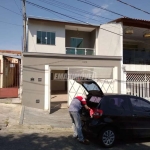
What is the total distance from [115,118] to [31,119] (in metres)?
4.97

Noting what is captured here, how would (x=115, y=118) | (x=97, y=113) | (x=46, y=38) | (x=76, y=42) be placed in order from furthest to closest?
(x=76, y=42) < (x=46, y=38) < (x=115, y=118) < (x=97, y=113)

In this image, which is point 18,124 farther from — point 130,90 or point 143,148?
point 130,90

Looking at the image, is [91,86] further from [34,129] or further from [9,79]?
[9,79]

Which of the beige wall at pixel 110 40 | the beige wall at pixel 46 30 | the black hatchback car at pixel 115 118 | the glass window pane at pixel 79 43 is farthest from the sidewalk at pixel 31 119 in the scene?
Result: the glass window pane at pixel 79 43

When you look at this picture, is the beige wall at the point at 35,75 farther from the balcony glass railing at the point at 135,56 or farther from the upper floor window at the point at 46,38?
the balcony glass railing at the point at 135,56

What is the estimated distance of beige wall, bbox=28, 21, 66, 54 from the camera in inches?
644

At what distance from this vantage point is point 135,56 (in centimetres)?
1620

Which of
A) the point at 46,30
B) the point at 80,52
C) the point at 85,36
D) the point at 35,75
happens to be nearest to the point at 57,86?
the point at 80,52

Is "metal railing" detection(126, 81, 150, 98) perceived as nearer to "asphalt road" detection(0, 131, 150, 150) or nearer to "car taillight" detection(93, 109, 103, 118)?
"asphalt road" detection(0, 131, 150, 150)

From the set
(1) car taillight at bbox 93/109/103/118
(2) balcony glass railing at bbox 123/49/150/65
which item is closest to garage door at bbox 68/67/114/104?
(2) balcony glass railing at bbox 123/49/150/65

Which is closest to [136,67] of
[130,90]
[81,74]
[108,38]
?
[130,90]

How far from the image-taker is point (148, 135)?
6535 millimetres

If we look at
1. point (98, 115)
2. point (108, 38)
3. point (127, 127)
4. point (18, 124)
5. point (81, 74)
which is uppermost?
point (108, 38)

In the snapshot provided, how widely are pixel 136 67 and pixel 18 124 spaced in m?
9.66
